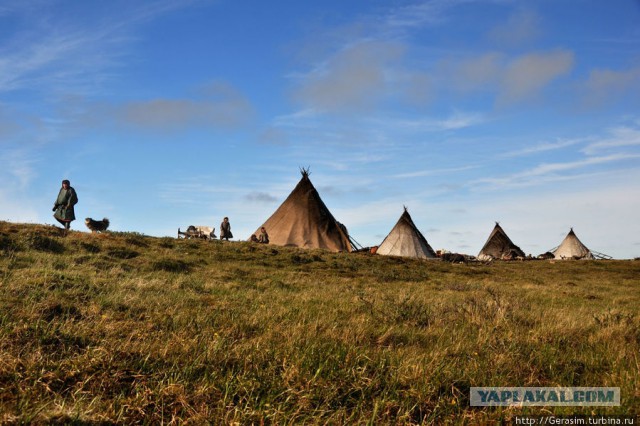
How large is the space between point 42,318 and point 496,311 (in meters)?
6.99

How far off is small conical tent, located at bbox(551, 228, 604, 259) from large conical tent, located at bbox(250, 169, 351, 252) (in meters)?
25.3

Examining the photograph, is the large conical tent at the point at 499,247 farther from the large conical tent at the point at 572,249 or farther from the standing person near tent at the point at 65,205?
the standing person near tent at the point at 65,205

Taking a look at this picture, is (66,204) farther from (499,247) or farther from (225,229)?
(499,247)

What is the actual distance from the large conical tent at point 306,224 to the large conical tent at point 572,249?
995 inches

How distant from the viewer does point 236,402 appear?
396cm

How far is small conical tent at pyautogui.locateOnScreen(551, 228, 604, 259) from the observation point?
46.9 metres

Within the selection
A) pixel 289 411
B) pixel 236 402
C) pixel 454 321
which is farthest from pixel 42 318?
pixel 454 321

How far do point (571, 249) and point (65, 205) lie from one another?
148 ft

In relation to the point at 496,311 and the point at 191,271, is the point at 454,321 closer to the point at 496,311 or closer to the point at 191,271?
the point at 496,311

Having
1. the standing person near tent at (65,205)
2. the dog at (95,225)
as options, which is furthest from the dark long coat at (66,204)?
the dog at (95,225)

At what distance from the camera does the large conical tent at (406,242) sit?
36.6 m

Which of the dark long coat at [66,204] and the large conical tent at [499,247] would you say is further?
the large conical tent at [499,247]

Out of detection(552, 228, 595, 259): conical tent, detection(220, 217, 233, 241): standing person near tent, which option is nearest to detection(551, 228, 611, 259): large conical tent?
detection(552, 228, 595, 259): conical tent

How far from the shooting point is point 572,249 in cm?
4756
